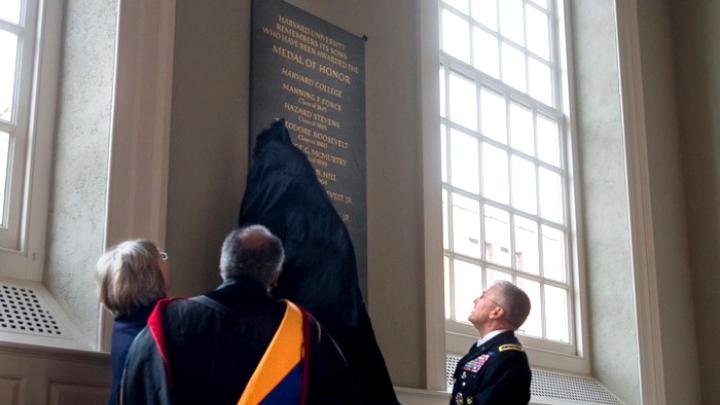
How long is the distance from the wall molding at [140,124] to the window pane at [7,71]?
415mm

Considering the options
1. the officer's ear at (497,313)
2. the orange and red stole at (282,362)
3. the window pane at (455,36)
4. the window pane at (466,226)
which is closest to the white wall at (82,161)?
the orange and red stole at (282,362)

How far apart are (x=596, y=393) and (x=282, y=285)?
3.04 meters

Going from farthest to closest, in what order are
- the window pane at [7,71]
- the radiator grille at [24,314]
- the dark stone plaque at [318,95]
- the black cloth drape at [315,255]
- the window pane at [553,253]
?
1. the window pane at [553,253]
2. the dark stone plaque at [318,95]
3. the window pane at [7,71]
4. the black cloth drape at [315,255]
5. the radiator grille at [24,314]

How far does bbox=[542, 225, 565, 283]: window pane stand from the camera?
20.1 ft

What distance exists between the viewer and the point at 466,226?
18.1ft

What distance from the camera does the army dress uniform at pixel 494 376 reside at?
3.61 m

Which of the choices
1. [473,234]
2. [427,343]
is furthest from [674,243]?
[427,343]

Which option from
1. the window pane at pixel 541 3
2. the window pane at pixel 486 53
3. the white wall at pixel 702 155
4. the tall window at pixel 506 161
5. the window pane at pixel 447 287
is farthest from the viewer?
the window pane at pixel 541 3

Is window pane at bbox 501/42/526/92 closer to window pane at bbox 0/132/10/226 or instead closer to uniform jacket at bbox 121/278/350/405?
window pane at bbox 0/132/10/226

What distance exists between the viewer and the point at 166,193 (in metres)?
3.59

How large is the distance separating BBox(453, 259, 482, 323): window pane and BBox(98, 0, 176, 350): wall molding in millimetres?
2103

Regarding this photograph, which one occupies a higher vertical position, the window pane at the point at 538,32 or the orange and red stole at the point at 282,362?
the window pane at the point at 538,32

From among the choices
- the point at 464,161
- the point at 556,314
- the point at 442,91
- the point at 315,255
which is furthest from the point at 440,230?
the point at 315,255

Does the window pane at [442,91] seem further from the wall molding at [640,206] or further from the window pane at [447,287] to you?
the wall molding at [640,206]
